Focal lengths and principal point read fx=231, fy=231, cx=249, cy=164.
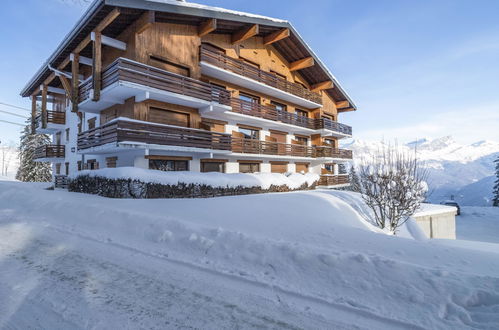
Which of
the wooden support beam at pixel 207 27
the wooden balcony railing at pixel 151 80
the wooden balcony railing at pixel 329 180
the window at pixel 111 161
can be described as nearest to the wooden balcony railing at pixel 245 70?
the wooden support beam at pixel 207 27

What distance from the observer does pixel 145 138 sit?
12.4 metres

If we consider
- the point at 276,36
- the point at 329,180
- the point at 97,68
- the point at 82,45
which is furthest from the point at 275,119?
the point at 82,45

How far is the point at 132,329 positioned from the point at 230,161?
15.8 m

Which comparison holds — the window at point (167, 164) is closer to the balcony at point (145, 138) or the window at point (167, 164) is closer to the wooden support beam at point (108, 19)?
the balcony at point (145, 138)

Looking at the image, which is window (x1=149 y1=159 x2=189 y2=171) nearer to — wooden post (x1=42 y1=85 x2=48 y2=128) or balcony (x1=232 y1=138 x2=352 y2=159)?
balcony (x1=232 y1=138 x2=352 y2=159)

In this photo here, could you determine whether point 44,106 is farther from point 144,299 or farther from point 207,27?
point 144,299

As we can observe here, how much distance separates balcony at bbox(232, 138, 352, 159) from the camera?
58.5 feet

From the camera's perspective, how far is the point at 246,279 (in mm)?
3713

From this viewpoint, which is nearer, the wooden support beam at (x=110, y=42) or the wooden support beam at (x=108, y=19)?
the wooden support beam at (x=108, y=19)

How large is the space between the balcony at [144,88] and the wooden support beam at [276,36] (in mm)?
8033

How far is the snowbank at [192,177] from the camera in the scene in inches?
408

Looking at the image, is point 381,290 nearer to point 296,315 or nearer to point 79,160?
point 296,315

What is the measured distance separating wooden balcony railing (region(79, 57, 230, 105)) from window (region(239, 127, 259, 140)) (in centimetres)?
417

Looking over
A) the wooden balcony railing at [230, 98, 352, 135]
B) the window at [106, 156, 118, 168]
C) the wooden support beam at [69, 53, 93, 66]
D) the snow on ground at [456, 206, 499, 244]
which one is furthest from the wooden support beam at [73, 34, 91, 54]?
the snow on ground at [456, 206, 499, 244]
